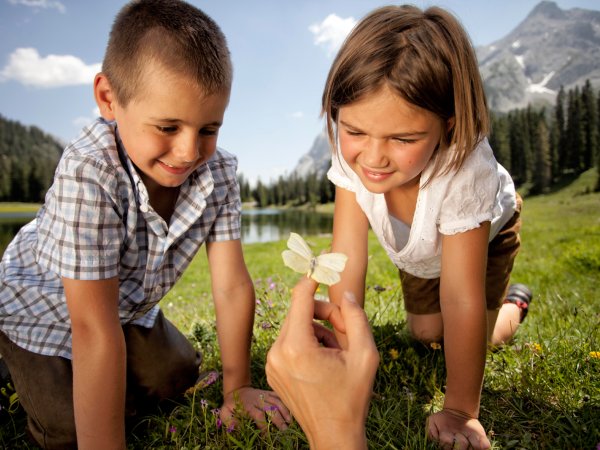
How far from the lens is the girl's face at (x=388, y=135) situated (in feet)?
6.98

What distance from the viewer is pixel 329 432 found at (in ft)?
4.30

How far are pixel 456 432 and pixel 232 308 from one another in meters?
1.30

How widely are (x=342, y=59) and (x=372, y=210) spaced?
0.91 metres

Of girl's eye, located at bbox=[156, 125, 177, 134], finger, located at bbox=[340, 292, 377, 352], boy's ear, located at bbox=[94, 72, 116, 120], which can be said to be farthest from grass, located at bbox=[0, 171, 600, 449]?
boy's ear, located at bbox=[94, 72, 116, 120]

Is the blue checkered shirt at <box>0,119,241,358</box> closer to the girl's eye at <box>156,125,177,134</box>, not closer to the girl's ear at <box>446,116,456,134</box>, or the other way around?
the girl's eye at <box>156,125,177,134</box>

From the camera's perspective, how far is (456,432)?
2045 mm

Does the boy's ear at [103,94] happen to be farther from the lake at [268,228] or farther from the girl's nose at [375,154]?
the lake at [268,228]

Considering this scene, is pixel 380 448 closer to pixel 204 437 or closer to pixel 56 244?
pixel 204 437

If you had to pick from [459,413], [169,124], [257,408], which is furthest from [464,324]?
[169,124]

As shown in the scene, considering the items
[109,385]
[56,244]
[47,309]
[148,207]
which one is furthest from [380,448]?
[47,309]

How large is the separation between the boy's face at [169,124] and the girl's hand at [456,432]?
1642 millimetres

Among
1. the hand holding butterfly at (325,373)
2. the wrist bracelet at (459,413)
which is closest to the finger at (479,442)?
the wrist bracelet at (459,413)

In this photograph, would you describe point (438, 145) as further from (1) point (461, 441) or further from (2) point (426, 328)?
(2) point (426, 328)

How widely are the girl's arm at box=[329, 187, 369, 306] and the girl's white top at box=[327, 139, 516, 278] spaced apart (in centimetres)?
8
